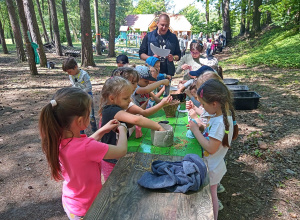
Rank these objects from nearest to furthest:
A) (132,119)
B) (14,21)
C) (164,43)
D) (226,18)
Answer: (132,119)
(164,43)
(14,21)
(226,18)

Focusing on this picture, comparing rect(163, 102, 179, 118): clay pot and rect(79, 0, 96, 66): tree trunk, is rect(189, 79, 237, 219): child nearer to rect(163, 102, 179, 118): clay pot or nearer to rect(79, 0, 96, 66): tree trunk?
rect(163, 102, 179, 118): clay pot

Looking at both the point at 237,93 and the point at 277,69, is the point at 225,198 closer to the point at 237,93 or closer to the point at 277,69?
the point at 237,93

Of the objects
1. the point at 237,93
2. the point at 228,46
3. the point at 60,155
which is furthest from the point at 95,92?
the point at 228,46

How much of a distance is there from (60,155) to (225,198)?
2189 millimetres

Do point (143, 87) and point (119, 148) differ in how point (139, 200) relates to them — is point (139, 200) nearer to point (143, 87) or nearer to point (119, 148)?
point (119, 148)

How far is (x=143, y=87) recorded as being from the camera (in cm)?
285

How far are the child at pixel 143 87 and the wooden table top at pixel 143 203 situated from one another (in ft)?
4.65

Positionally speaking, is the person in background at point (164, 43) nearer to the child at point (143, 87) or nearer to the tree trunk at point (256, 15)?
the child at point (143, 87)

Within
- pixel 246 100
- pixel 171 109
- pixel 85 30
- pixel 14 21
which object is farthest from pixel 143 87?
pixel 14 21

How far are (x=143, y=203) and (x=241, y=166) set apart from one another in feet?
8.29

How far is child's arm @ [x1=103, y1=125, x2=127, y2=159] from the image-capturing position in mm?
1509

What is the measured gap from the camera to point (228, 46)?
20.9 m

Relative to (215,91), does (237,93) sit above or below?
below

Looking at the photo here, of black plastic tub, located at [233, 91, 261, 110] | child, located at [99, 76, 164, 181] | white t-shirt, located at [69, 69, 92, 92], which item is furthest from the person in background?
child, located at [99, 76, 164, 181]
